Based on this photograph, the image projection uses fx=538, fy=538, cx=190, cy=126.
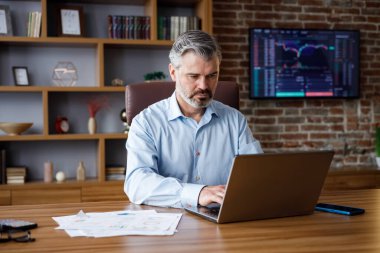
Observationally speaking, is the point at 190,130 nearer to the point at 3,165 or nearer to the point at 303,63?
the point at 3,165

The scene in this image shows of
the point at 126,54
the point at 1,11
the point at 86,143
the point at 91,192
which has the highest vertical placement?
→ the point at 1,11

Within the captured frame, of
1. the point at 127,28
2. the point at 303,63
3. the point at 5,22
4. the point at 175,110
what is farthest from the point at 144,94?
the point at 303,63

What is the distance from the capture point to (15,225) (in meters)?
1.40

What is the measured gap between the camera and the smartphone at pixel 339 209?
5.25ft

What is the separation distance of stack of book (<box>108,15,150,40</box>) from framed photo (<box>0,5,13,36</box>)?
71cm

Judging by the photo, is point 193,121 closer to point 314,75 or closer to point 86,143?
point 86,143

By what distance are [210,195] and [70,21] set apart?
2695 millimetres

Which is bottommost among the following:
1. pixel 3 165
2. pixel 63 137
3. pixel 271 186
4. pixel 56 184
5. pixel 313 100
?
pixel 56 184

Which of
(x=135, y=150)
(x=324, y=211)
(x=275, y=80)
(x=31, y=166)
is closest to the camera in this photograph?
(x=324, y=211)

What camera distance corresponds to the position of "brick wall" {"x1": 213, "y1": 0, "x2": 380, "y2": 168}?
14.5 feet

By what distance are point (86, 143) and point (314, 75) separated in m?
1.96

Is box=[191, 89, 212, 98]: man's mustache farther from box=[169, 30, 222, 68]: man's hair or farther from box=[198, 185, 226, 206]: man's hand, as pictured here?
box=[198, 185, 226, 206]: man's hand

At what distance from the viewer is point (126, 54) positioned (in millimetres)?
4199

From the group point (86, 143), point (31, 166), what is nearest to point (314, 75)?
point (86, 143)
